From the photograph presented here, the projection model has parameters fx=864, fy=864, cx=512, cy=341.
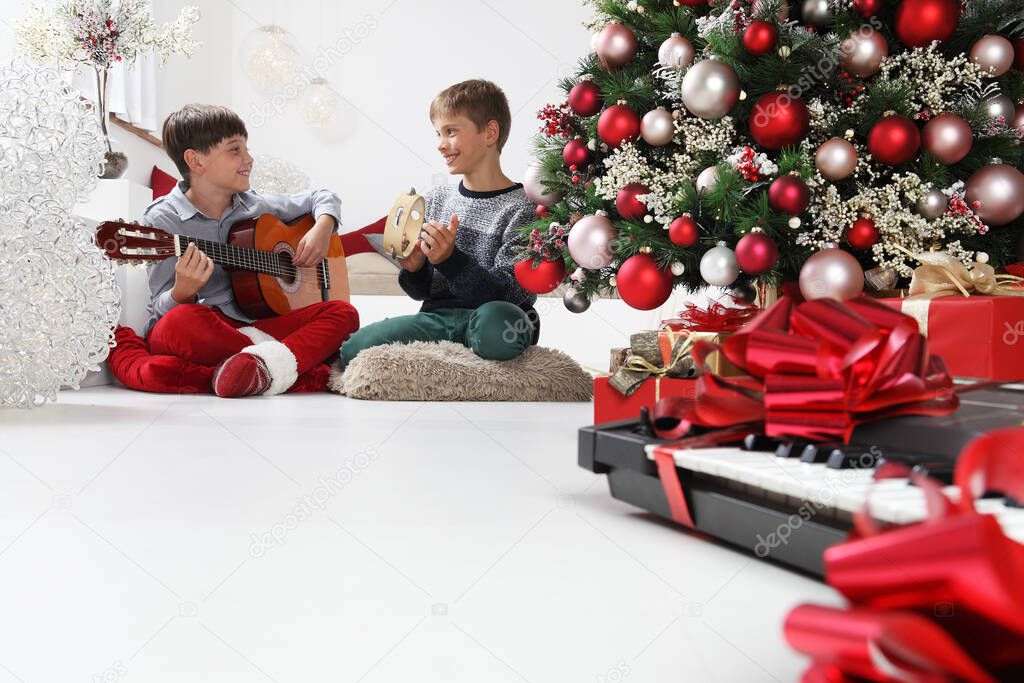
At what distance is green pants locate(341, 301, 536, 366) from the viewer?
2.09m

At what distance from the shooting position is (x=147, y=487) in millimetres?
877

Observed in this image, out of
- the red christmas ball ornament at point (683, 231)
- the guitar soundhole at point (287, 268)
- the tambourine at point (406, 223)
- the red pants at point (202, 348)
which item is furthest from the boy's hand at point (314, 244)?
the red christmas ball ornament at point (683, 231)

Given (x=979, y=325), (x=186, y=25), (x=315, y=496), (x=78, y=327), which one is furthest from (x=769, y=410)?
(x=186, y=25)

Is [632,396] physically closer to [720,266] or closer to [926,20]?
[720,266]

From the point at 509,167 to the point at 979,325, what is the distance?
3.80 meters

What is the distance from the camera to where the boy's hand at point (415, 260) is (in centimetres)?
219

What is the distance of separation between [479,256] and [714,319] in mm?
1011

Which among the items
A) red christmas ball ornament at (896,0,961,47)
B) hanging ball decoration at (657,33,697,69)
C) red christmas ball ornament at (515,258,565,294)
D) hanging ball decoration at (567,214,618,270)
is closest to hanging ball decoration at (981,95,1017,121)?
red christmas ball ornament at (896,0,961,47)

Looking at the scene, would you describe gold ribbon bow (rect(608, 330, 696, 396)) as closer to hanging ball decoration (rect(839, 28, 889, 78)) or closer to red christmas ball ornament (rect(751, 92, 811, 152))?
red christmas ball ornament (rect(751, 92, 811, 152))

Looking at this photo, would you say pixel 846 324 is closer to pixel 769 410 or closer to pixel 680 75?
pixel 769 410

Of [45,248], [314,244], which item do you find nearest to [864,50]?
[45,248]

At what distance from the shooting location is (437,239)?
2.08 metres

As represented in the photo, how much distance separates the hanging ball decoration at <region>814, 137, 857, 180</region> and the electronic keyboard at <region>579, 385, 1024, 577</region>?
633 mm

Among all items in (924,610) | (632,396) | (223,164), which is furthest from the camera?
(223,164)
